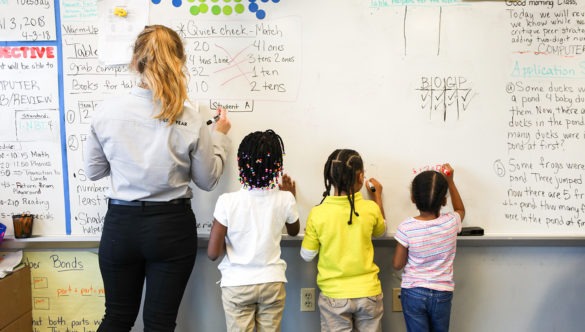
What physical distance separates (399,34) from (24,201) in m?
1.95

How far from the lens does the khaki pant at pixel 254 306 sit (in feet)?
5.57

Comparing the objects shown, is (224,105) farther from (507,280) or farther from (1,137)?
(507,280)

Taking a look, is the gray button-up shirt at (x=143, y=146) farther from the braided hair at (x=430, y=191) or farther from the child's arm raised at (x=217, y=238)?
the braided hair at (x=430, y=191)

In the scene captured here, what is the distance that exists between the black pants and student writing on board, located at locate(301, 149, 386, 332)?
1.67ft

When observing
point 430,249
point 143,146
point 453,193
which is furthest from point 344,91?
point 143,146

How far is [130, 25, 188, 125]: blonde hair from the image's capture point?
151 centimetres

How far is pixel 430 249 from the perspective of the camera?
173 centimetres

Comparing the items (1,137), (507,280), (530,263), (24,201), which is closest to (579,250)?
(530,263)

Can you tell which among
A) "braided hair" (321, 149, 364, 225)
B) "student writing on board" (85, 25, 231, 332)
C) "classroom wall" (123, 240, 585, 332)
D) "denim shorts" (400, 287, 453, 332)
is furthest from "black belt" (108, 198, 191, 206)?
"denim shorts" (400, 287, 453, 332)

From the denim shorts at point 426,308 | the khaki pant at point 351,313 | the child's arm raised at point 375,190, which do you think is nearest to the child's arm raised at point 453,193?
the child's arm raised at point 375,190

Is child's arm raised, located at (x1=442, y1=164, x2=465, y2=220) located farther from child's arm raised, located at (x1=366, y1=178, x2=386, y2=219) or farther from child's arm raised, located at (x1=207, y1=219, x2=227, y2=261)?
child's arm raised, located at (x1=207, y1=219, x2=227, y2=261)

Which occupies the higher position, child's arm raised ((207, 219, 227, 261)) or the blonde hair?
the blonde hair

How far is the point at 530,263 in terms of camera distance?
7.05 ft

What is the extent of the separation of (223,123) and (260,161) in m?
0.36
